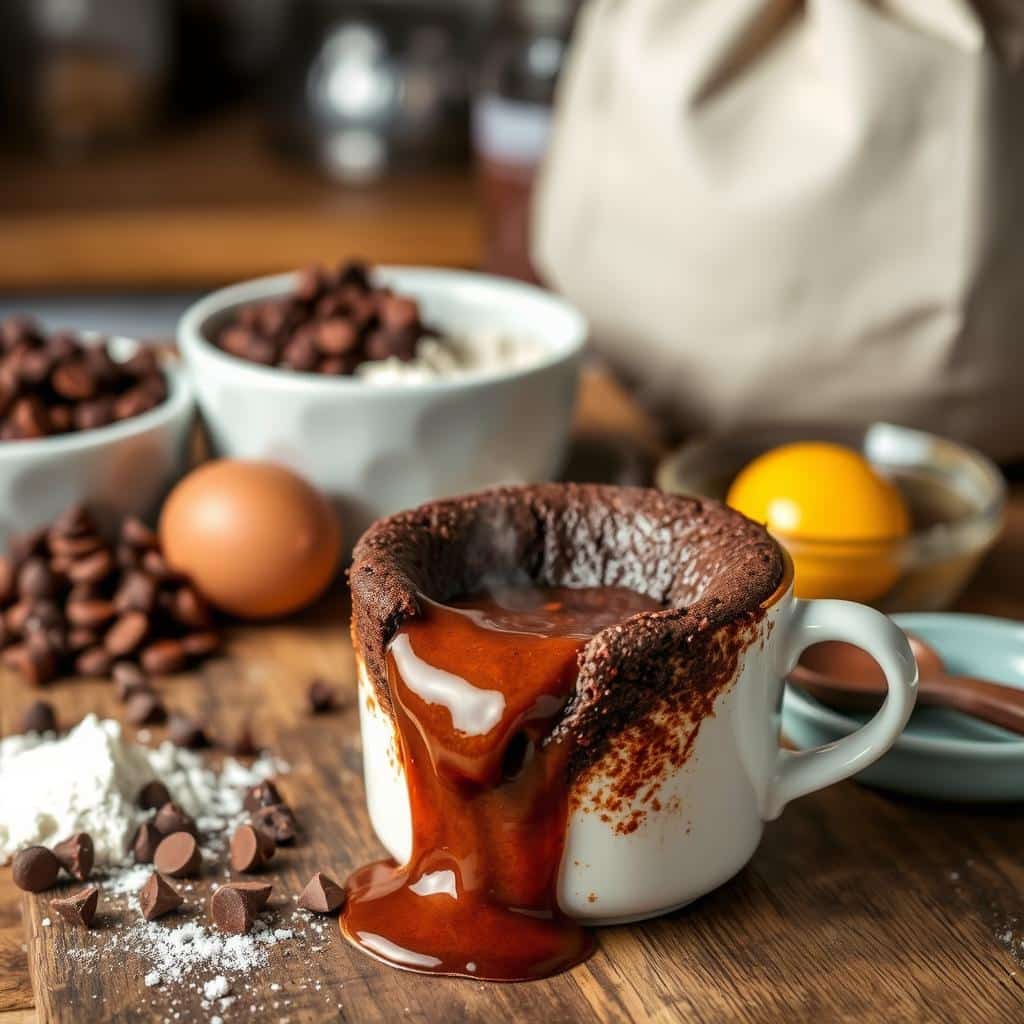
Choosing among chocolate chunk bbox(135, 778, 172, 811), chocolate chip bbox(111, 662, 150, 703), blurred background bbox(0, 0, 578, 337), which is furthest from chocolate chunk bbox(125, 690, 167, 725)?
blurred background bbox(0, 0, 578, 337)

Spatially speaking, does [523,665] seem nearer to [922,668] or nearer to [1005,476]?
[922,668]

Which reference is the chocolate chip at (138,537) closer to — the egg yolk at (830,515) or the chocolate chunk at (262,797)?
the chocolate chunk at (262,797)

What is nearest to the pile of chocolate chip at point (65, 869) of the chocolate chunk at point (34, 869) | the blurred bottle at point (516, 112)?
the chocolate chunk at point (34, 869)

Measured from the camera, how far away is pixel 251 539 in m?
1.07

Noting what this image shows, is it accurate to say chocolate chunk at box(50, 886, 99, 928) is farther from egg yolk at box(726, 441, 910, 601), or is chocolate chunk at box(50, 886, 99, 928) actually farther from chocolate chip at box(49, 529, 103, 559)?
egg yolk at box(726, 441, 910, 601)

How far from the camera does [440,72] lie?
2.52 metres

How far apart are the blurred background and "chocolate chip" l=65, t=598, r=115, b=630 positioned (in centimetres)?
125

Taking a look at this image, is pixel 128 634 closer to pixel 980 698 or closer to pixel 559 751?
pixel 559 751

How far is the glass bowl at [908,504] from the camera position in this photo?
1028 millimetres

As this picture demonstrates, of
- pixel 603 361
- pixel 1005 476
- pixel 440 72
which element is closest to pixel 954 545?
pixel 1005 476

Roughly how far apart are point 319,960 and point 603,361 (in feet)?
2.75

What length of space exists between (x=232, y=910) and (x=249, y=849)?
0.19 feet

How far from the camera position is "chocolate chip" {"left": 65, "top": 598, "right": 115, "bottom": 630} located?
1050 mm

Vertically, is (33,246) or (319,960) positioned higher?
(319,960)
